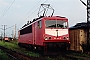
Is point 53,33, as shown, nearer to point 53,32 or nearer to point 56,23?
point 53,32

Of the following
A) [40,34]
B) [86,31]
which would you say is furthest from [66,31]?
[86,31]

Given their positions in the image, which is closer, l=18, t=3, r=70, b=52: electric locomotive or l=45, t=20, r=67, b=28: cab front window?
l=18, t=3, r=70, b=52: electric locomotive

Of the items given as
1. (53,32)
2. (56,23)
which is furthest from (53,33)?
(56,23)

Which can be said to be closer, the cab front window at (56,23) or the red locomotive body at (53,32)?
the red locomotive body at (53,32)

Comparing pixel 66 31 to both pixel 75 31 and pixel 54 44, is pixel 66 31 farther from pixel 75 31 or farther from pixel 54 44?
pixel 75 31

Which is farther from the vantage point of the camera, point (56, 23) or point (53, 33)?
point (56, 23)

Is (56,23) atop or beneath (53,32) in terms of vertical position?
atop

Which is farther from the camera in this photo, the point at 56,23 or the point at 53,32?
the point at 56,23

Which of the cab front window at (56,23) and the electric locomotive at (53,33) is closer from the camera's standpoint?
the electric locomotive at (53,33)

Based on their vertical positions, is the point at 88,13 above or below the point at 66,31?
above

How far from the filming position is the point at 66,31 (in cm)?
1761

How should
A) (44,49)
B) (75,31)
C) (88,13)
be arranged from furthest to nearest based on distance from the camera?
(75,31) < (88,13) < (44,49)

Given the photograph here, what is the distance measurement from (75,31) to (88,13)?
7.51 ft

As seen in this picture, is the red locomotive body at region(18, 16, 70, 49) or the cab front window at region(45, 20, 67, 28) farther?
the cab front window at region(45, 20, 67, 28)
